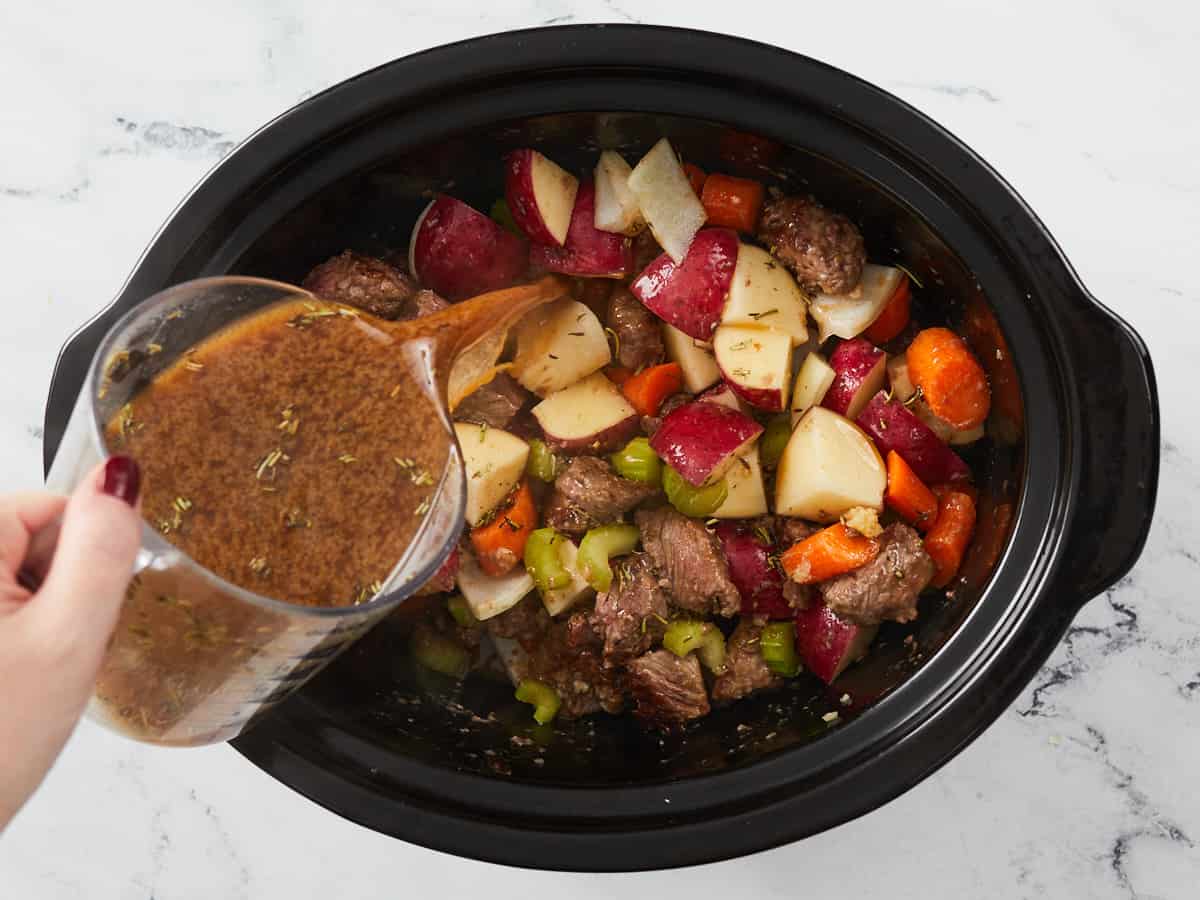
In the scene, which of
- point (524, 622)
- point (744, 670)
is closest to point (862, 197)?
point (744, 670)

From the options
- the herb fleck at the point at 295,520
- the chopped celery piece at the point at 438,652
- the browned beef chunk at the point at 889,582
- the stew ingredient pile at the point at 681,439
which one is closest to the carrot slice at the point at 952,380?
the stew ingredient pile at the point at 681,439

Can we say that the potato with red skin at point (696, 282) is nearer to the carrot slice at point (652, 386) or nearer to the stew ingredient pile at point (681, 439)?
the stew ingredient pile at point (681, 439)

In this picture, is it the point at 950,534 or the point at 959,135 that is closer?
the point at 950,534

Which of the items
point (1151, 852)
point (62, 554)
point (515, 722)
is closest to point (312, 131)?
point (62, 554)

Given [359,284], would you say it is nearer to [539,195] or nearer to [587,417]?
[539,195]

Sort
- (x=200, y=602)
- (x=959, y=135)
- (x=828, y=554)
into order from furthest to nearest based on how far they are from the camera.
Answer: (x=959, y=135) < (x=828, y=554) < (x=200, y=602)
